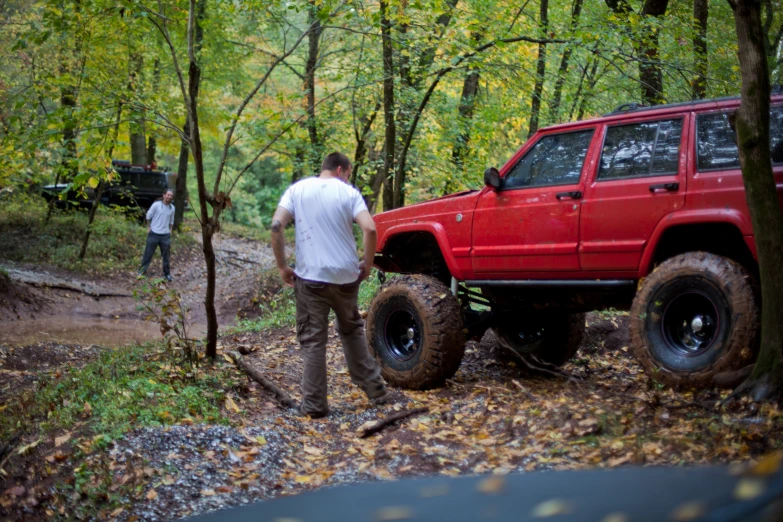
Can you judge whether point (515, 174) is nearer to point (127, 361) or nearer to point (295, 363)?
point (295, 363)

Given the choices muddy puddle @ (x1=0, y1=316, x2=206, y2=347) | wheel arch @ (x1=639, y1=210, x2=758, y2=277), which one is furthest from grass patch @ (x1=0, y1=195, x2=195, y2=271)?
wheel arch @ (x1=639, y1=210, x2=758, y2=277)

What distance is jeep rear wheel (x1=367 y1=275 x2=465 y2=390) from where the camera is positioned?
22.0ft

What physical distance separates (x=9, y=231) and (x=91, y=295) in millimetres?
6357

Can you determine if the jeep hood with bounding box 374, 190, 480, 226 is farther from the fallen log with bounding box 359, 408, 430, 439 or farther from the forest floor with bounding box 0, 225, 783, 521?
the fallen log with bounding box 359, 408, 430, 439

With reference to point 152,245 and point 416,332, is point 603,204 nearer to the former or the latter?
point 416,332

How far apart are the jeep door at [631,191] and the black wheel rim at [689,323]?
0.47 m

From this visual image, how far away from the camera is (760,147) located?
15.2 ft

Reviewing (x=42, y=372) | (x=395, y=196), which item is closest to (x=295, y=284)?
(x=42, y=372)

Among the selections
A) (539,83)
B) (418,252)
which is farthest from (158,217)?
(418,252)

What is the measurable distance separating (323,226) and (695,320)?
2931 millimetres

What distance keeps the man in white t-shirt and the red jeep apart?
109 centimetres

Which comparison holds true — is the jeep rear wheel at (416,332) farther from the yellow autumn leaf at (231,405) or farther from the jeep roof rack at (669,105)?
the jeep roof rack at (669,105)

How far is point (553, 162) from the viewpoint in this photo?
255 inches

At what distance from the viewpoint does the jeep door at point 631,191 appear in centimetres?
553
